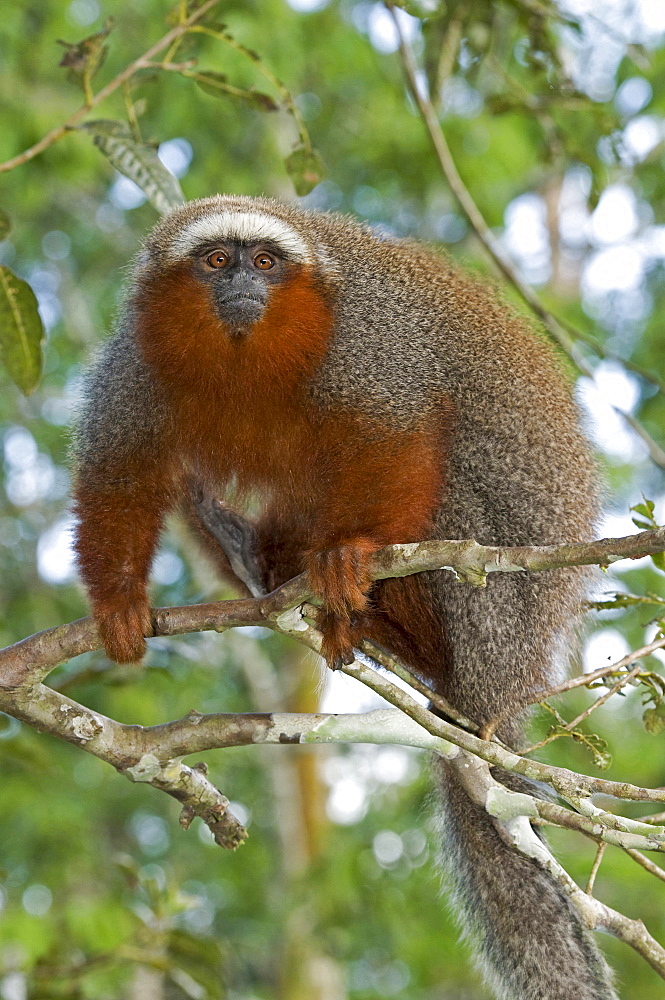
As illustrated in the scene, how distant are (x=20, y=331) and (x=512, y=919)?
6.15ft

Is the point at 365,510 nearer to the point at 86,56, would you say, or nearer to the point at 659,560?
the point at 659,560

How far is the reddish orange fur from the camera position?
8.07 ft

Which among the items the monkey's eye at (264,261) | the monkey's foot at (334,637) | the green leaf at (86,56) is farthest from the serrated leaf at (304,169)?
the monkey's foot at (334,637)

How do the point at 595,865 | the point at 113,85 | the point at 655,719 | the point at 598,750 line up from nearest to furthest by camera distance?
the point at 595,865 → the point at 598,750 → the point at 655,719 → the point at 113,85

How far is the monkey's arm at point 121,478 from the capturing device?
101 inches

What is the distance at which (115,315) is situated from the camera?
3.09m

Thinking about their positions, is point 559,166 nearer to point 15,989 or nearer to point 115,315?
point 115,315

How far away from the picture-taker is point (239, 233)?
271cm

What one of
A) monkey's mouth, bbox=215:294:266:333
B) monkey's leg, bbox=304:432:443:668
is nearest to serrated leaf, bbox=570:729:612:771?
monkey's leg, bbox=304:432:443:668

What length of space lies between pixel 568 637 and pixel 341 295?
1106 millimetres

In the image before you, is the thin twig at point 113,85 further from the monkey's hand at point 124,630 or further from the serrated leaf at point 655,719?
the serrated leaf at point 655,719

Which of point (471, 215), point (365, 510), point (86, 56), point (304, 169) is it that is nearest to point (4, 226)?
point (86, 56)

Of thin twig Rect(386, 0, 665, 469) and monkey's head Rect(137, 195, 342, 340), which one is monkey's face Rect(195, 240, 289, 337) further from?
thin twig Rect(386, 0, 665, 469)

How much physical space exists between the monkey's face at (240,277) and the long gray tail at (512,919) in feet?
4.13
